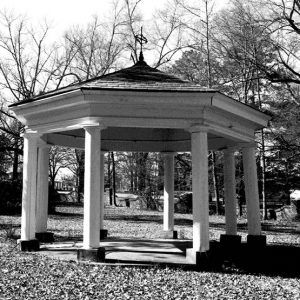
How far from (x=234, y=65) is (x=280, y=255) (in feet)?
55.6

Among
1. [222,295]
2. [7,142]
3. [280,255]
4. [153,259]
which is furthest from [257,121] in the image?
[7,142]

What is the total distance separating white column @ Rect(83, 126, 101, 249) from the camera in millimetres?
9633

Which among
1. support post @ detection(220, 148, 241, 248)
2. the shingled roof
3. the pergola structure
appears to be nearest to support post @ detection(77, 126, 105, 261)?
the pergola structure

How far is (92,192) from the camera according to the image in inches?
384

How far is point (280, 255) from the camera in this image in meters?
12.2

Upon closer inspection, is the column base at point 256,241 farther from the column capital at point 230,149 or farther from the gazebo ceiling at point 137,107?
the gazebo ceiling at point 137,107

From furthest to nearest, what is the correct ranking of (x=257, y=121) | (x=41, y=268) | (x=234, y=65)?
(x=234, y=65) < (x=257, y=121) < (x=41, y=268)

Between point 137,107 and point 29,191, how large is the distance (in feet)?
12.9

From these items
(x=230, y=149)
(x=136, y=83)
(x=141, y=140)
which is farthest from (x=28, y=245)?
(x=230, y=149)

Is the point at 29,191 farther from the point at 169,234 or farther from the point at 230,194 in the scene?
the point at 230,194

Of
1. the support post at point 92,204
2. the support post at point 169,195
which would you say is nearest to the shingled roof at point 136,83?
the support post at point 92,204

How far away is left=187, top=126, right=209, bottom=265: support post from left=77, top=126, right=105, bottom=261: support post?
7.20 feet

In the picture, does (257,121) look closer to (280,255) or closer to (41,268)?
(280,255)

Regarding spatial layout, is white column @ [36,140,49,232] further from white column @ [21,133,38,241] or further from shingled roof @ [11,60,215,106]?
shingled roof @ [11,60,215,106]
